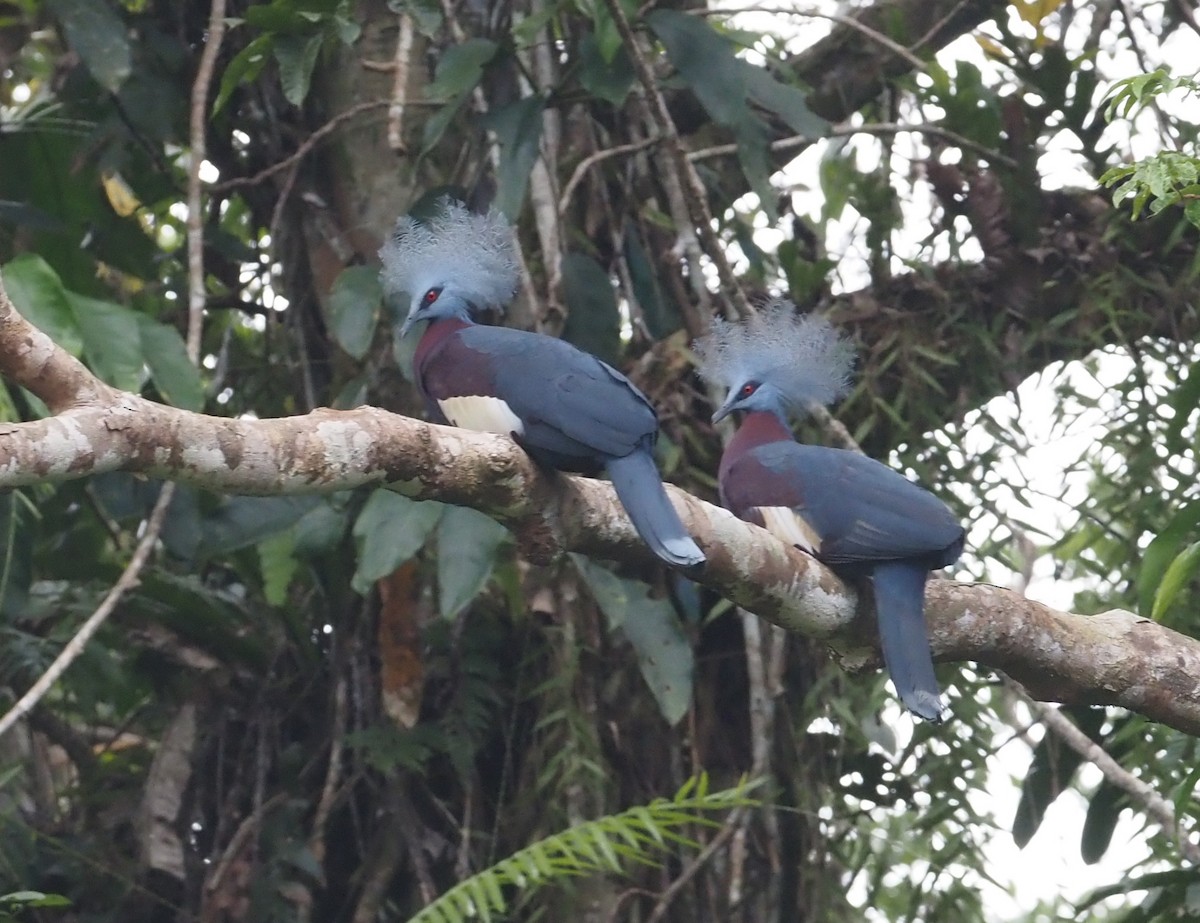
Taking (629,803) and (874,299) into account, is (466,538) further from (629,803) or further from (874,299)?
(874,299)

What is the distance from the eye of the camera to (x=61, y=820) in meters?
3.78

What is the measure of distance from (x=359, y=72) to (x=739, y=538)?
1.98 m

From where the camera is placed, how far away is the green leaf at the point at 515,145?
3.13 m

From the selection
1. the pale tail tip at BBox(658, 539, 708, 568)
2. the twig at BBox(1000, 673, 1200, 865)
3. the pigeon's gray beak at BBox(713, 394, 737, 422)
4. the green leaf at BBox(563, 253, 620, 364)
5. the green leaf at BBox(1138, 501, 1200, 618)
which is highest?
the green leaf at BBox(563, 253, 620, 364)

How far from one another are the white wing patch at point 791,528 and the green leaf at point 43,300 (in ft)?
4.14

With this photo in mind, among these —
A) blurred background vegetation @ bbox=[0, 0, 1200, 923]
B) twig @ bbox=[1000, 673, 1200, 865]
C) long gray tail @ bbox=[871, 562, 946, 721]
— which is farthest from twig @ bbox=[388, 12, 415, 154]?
twig @ bbox=[1000, 673, 1200, 865]

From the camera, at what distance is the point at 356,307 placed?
10.5 ft

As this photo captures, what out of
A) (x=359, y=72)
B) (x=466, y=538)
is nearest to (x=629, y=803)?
(x=466, y=538)

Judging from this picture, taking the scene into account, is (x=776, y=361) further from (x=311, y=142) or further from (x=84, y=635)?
(x=84, y=635)

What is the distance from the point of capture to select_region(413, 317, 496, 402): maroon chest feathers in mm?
2578

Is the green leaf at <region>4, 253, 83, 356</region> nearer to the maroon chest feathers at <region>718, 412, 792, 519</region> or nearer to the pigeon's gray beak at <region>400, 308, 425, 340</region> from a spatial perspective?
the pigeon's gray beak at <region>400, 308, 425, 340</region>

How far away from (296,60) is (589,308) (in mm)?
797

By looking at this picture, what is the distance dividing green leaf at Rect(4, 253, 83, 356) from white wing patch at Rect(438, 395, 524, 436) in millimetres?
694

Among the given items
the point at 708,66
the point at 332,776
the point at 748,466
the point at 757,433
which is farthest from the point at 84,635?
the point at 708,66
